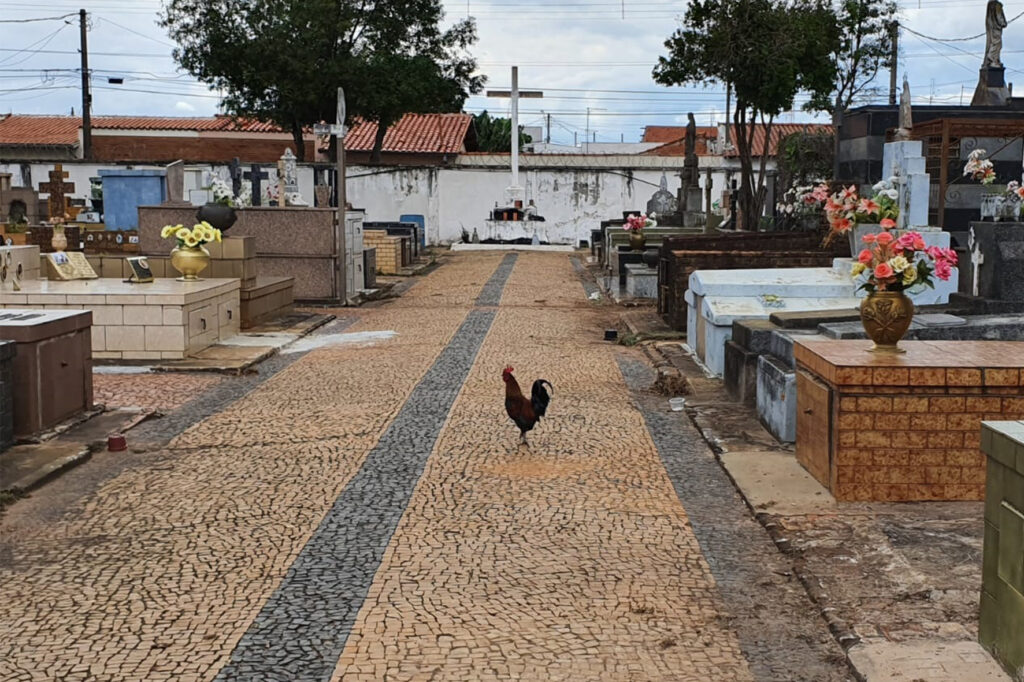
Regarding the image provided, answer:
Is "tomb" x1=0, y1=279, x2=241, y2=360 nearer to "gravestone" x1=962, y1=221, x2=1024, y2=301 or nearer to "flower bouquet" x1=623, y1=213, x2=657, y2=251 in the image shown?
"gravestone" x1=962, y1=221, x2=1024, y2=301

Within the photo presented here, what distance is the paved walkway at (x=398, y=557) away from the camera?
459cm

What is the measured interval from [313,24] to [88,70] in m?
7.99

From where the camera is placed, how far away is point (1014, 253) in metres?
10.7

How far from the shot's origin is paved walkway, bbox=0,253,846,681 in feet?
15.0

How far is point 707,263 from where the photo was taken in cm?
1504

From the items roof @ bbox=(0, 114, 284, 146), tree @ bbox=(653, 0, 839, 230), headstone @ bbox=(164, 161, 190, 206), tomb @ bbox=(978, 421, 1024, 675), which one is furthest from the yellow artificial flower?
roof @ bbox=(0, 114, 284, 146)

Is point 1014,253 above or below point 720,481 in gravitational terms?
above

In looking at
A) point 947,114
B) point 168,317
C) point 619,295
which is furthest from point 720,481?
point 947,114

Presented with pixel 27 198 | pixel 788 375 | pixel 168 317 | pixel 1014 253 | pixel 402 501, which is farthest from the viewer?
pixel 27 198

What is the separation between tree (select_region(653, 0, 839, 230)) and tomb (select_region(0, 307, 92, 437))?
18.8 m

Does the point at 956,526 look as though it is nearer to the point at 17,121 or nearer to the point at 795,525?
the point at 795,525

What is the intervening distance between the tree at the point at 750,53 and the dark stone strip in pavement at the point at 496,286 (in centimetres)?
567

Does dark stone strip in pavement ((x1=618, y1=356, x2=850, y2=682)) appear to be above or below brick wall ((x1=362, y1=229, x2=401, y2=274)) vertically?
below

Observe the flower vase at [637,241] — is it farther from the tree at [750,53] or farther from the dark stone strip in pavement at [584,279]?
the tree at [750,53]
